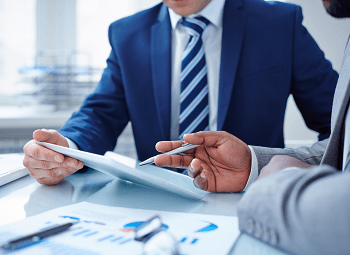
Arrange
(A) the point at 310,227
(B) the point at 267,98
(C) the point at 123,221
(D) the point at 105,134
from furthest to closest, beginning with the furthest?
(B) the point at 267,98, (D) the point at 105,134, (C) the point at 123,221, (A) the point at 310,227

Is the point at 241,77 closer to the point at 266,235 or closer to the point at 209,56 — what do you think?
the point at 209,56

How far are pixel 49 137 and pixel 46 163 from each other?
100 mm

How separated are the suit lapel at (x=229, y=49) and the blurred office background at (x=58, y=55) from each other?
794 millimetres

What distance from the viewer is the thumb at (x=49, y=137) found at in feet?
2.15

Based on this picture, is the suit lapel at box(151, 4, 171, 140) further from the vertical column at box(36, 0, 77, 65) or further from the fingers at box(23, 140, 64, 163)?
the vertical column at box(36, 0, 77, 65)

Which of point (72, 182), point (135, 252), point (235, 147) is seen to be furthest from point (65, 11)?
point (135, 252)

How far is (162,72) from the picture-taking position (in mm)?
1143

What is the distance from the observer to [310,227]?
0.98 ft

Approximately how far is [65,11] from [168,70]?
52.8 inches

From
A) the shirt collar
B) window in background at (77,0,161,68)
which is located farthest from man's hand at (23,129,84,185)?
window in background at (77,0,161,68)

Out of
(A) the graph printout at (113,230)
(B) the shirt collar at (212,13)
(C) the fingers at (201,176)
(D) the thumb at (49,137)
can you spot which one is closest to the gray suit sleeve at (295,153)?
(C) the fingers at (201,176)

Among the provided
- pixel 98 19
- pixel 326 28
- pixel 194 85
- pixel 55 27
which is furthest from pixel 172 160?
pixel 55 27

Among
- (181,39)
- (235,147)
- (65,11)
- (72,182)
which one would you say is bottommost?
(72,182)

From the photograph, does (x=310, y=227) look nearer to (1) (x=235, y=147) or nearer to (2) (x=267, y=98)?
(1) (x=235, y=147)
